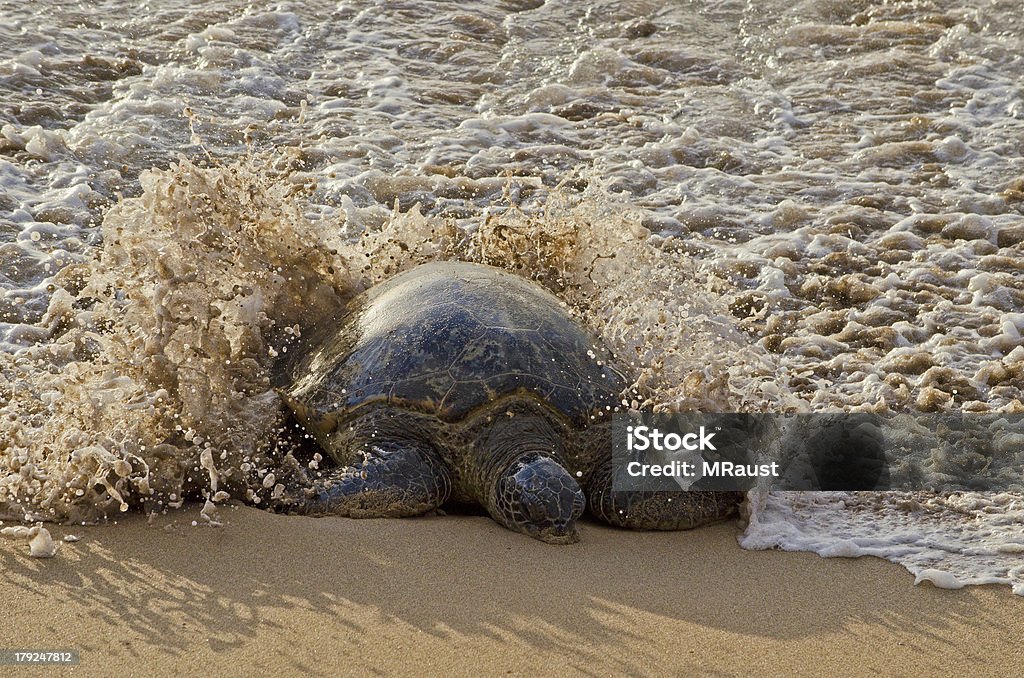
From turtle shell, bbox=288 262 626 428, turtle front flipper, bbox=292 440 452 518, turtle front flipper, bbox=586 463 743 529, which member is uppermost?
turtle shell, bbox=288 262 626 428

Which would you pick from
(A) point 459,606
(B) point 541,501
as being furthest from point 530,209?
(A) point 459,606

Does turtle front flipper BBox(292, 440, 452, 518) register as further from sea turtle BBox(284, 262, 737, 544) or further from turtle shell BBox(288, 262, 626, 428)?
turtle shell BBox(288, 262, 626, 428)

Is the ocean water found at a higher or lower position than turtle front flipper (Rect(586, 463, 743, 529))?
higher

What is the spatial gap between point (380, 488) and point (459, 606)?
620mm

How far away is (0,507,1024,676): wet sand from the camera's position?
2.81 meters

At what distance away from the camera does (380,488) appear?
354 centimetres

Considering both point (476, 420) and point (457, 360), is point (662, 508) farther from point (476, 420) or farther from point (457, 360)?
point (457, 360)

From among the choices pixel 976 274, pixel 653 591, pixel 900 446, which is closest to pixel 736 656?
pixel 653 591

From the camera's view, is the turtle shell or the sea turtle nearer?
the sea turtle

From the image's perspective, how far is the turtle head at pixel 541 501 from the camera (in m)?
3.43

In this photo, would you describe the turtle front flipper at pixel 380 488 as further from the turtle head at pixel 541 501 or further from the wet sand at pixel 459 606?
the turtle head at pixel 541 501

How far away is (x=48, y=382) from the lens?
428 cm

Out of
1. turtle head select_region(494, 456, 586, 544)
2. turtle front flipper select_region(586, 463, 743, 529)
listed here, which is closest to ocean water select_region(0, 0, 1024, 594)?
turtle front flipper select_region(586, 463, 743, 529)

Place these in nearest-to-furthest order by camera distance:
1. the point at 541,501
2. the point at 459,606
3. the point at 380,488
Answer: the point at 459,606
the point at 541,501
the point at 380,488
